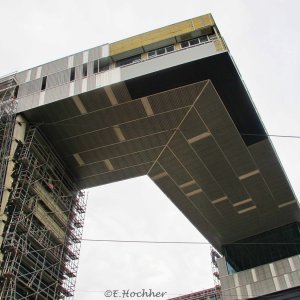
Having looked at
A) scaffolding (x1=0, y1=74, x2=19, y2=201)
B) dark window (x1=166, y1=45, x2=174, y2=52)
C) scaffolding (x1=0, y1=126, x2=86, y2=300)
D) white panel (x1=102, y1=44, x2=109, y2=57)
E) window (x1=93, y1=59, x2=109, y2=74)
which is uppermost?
white panel (x1=102, y1=44, x2=109, y2=57)

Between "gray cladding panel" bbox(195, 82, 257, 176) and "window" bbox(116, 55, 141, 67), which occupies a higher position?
"window" bbox(116, 55, 141, 67)

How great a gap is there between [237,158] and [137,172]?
9.62 meters

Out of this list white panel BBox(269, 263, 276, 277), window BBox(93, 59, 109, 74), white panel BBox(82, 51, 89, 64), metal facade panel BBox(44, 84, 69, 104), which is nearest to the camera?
metal facade panel BBox(44, 84, 69, 104)

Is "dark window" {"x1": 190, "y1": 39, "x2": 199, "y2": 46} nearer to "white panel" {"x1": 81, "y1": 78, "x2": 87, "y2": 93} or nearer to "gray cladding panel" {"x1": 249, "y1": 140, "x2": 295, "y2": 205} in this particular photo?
"white panel" {"x1": 81, "y1": 78, "x2": 87, "y2": 93}

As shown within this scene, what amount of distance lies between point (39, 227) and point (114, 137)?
951cm

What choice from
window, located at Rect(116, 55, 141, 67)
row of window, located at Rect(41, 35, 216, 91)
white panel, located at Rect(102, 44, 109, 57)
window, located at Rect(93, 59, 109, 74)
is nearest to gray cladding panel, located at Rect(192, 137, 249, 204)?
row of window, located at Rect(41, 35, 216, 91)

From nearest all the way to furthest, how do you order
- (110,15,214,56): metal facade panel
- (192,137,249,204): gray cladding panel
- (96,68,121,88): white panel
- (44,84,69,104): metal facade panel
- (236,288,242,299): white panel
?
(96,68,121,88): white panel
(44,84,69,104): metal facade panel
(110,15,214,56): metal facade panel
(192,137,249,204): gray cladding panel
(236,288,242,299): white panel

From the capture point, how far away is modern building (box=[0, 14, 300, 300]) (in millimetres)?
29312

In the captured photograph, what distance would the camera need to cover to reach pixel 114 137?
34.7 m

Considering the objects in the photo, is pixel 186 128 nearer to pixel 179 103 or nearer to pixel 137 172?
pixel 179 103

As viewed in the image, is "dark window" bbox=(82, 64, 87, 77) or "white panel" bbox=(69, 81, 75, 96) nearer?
"white panel" bbox=(69, 81, 75, 96)

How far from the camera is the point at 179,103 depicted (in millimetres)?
32469

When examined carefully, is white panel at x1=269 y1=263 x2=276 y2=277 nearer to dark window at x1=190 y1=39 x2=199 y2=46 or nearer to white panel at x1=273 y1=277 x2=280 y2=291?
white panel at x1=273 y1=277 x2=280 y2=291

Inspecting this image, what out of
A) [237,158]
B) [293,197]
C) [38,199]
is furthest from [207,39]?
[293,197]
